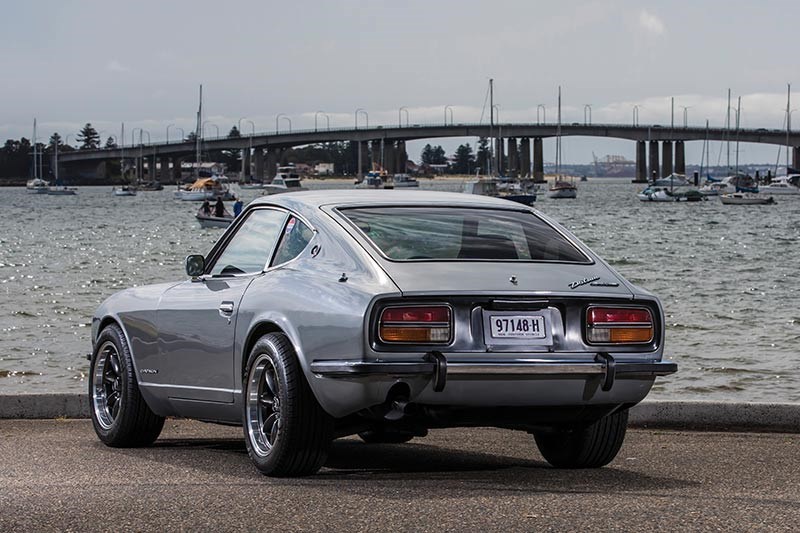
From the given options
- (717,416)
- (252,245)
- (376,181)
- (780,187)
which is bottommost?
(780,187)

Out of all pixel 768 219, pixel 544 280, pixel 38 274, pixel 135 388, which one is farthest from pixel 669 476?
pixel 768 219

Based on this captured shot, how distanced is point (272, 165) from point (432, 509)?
639 ft

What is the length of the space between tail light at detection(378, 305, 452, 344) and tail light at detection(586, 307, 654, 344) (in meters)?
0.73

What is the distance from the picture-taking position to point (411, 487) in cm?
689

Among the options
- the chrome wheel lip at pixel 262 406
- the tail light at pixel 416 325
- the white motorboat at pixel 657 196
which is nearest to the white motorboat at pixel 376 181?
the white motorboat at pixel 657 196

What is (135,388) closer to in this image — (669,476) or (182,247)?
(669,476)

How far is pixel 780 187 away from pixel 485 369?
527 feet

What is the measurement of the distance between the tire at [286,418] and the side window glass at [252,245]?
0.78m

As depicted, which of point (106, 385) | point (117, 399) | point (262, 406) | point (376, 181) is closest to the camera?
point (262, 406)

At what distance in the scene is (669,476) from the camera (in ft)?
25.2

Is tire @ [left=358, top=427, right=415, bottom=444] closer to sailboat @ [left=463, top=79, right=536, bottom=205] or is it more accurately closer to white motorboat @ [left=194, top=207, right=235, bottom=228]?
white motorboat @ [left=194, top=207, right=235, bottom=228]

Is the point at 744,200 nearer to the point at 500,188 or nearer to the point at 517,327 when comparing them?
the point at 500,188

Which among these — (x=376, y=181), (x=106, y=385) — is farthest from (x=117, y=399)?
(x=376, y=181)

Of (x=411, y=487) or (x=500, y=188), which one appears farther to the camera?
(x=500, y=188)
